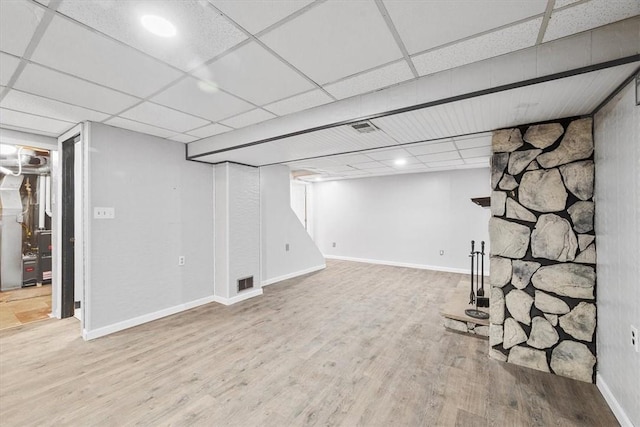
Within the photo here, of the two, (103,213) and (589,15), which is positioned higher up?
(589,15)

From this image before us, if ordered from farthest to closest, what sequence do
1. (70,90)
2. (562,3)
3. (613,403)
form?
(70,90), (613,403), (562,3)

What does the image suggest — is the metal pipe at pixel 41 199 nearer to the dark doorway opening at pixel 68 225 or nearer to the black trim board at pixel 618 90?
the dark doorway opening at pixel 68 225

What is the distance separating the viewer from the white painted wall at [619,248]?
161 centimetres

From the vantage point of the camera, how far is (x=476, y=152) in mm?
4098

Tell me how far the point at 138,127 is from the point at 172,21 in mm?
2232

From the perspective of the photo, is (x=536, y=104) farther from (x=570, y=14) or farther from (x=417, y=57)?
(x=417, y=57)

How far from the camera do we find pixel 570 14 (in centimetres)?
133

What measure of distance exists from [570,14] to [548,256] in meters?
1.80

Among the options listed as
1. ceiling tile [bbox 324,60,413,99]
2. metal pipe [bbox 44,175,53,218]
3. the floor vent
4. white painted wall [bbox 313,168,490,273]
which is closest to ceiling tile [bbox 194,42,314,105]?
ceiling tile [bbox 324,60,413,99]

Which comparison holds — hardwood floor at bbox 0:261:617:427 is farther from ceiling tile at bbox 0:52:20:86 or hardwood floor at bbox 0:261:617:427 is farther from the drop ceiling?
ceiling tile at bbox 0:52:20:86

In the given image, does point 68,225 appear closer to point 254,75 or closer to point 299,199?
point 254,75

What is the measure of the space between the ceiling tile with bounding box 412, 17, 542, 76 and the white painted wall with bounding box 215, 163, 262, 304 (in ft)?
10.4

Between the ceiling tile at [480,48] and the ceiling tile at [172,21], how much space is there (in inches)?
46.0

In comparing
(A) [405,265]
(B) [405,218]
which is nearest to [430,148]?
(B) [405,218]
